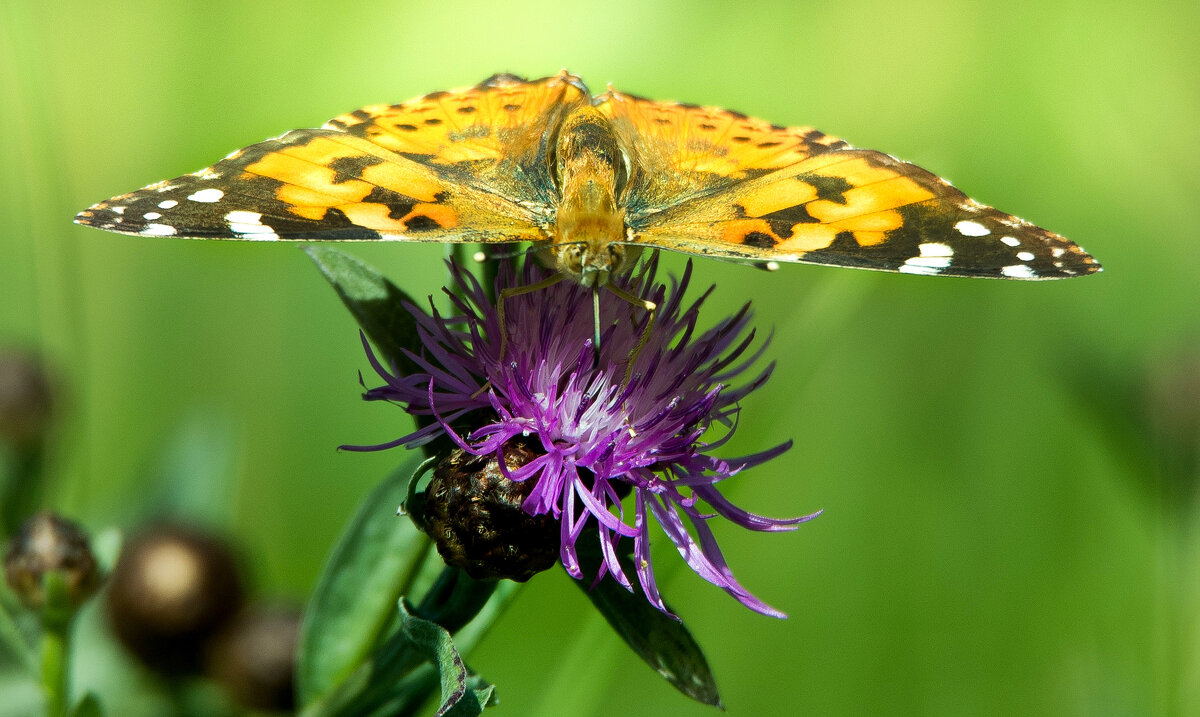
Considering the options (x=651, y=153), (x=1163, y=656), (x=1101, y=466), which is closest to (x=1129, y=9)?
(x=1101, y=466)

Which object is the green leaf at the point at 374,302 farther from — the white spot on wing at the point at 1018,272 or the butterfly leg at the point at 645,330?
the white spot on wing at the point at 1018,272

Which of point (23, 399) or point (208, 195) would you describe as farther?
point (23, 399)

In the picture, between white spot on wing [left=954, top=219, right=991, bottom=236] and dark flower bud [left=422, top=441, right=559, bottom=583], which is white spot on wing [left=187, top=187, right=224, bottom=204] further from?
white spot on wing [left=954, top=219, right=991, bottom=236]

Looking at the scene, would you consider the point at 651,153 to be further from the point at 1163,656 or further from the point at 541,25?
the point at 541,25

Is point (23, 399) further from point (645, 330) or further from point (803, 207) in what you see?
point (803, 207)

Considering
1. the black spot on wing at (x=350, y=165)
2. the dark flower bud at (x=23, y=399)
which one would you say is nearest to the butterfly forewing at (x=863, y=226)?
the black spot on wing at (x=350, y=165)

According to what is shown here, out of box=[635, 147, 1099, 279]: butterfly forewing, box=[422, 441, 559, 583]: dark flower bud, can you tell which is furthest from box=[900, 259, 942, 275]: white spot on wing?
box=[422, 441, 559, 583]: dark flower bud

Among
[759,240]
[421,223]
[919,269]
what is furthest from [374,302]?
[919,269]
